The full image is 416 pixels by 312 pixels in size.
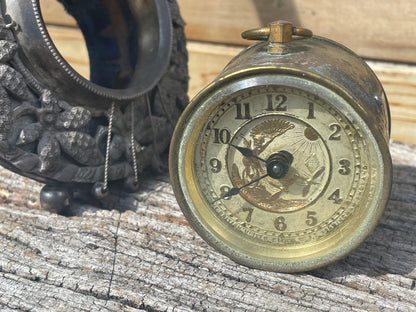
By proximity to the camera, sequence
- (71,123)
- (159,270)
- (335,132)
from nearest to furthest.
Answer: (335,132)
(159,270)
(71,123)

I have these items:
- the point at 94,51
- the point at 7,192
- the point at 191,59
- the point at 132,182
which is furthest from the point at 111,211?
the point at 191,59

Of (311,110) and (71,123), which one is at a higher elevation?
(311,110)

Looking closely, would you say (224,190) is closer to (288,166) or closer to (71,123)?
(288,166)

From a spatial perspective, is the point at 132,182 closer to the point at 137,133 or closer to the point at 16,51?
the point at 137,133

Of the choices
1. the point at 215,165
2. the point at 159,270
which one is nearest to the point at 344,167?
the point at 215,165

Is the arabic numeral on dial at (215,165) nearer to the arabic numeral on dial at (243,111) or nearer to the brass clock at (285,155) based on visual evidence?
the brass clock at (285,155)

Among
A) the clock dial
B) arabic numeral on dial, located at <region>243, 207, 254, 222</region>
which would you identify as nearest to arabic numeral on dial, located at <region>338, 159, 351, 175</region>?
the clock dial
